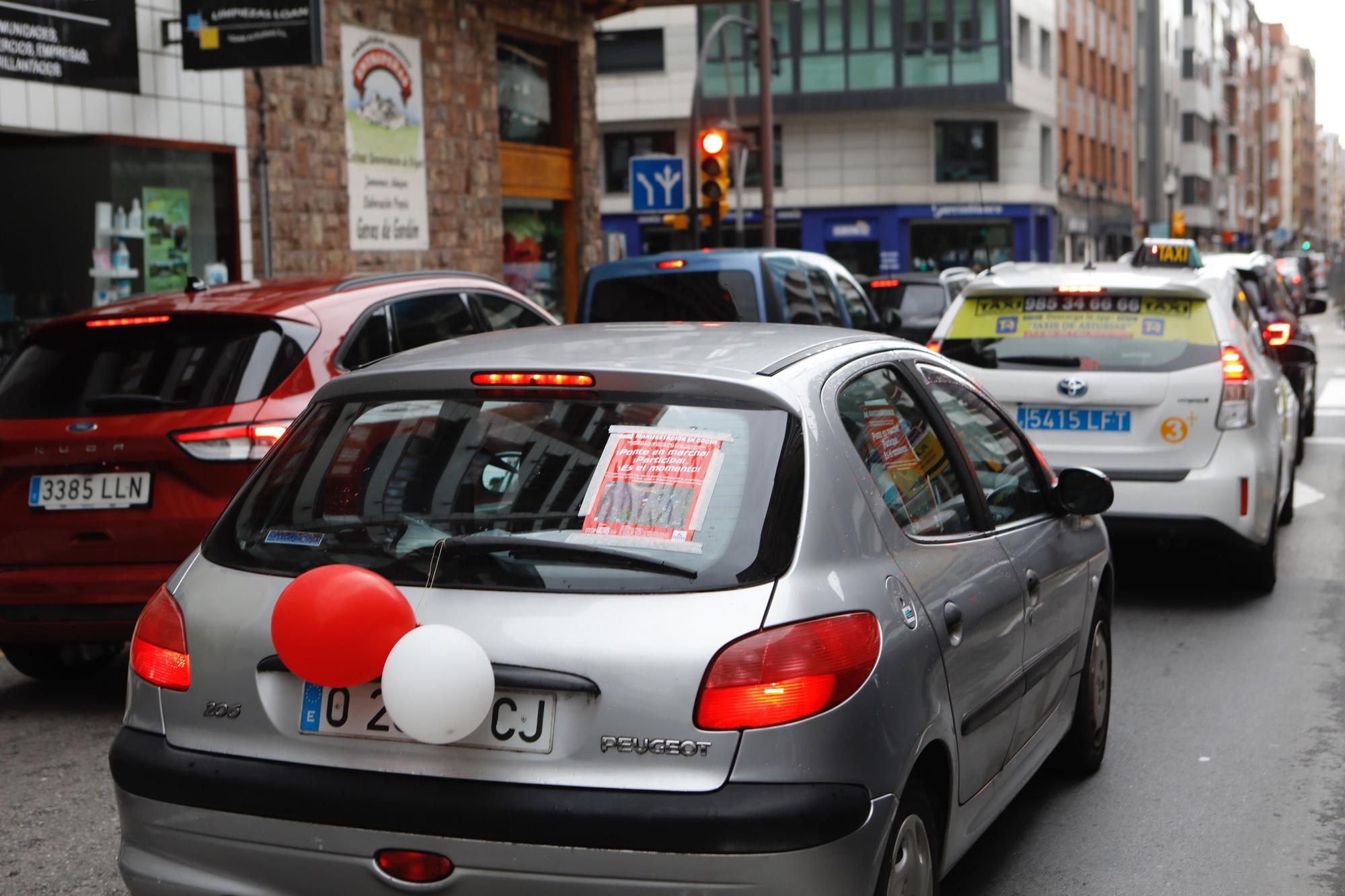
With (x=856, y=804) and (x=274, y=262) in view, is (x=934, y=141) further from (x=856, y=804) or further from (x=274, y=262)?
(x=856, y=804)

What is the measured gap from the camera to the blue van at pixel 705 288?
Answer: 11.2 meters

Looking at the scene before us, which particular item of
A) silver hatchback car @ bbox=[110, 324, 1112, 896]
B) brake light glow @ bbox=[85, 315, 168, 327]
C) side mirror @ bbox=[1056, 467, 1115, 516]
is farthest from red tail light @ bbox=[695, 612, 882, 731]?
brake light glow @ bbox=[85, 315, 168, 327]

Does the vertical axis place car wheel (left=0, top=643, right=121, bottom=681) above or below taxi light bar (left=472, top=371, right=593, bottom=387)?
below

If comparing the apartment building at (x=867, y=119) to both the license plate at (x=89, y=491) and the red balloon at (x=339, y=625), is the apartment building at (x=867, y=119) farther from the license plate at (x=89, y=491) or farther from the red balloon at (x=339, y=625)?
the red balloon at (x=339, y=625)

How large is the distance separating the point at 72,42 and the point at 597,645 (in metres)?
10.9

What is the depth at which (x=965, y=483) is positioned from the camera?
4.26m

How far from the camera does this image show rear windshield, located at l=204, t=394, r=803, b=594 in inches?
126

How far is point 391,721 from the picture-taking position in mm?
3131

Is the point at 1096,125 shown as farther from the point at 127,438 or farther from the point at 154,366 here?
the point at 127,438

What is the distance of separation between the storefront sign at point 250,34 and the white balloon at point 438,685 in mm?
10500

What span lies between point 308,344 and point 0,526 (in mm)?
1269

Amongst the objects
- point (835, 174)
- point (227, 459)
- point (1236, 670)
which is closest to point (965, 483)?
point (227, 459)

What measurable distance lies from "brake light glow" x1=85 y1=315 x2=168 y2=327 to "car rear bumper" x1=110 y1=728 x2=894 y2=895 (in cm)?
330

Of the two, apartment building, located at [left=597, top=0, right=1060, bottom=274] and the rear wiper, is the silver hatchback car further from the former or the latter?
apartment building, located at [left=597, top=0, right=1060, bottom=274]
